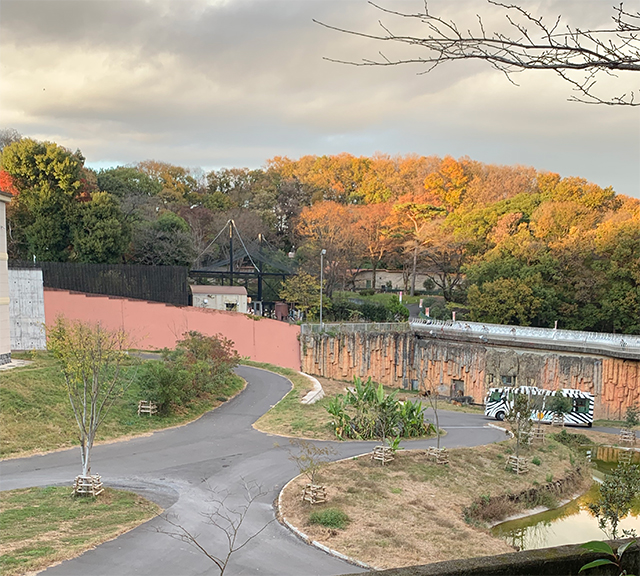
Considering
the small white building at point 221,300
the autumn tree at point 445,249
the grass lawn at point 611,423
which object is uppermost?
the autumn tree at point 445,249

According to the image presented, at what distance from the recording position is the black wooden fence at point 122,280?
3262cm

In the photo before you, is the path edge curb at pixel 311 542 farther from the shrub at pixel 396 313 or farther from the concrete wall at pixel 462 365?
the shrub at pixel 396 313

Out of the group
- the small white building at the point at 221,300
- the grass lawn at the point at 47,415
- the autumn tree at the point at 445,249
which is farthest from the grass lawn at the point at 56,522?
the autumn tree at the point at 445,249

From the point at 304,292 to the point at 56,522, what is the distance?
2615cm

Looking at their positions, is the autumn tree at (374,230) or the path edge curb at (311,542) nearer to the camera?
the path edge curb at (311,542)

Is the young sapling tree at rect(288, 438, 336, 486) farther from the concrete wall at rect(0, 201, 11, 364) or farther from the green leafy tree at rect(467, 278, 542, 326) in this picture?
the green leafy tree at rect(467, 278, 542, 326)

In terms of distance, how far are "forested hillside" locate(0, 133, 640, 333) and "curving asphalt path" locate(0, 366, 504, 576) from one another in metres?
12.9

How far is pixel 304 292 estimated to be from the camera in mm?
36719

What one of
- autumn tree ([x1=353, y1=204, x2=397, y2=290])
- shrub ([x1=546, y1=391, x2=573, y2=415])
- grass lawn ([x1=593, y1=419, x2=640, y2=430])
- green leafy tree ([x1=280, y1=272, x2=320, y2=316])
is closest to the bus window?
shrub ([x1=546, y1=391, x2=573, y2=415])

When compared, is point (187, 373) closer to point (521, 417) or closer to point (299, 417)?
point (299, 417)

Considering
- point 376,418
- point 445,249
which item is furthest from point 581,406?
point 445,249

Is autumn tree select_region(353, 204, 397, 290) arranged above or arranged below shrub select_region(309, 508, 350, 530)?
above

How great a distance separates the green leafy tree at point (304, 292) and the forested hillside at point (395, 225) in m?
2.87

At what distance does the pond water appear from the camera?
13.4 m
